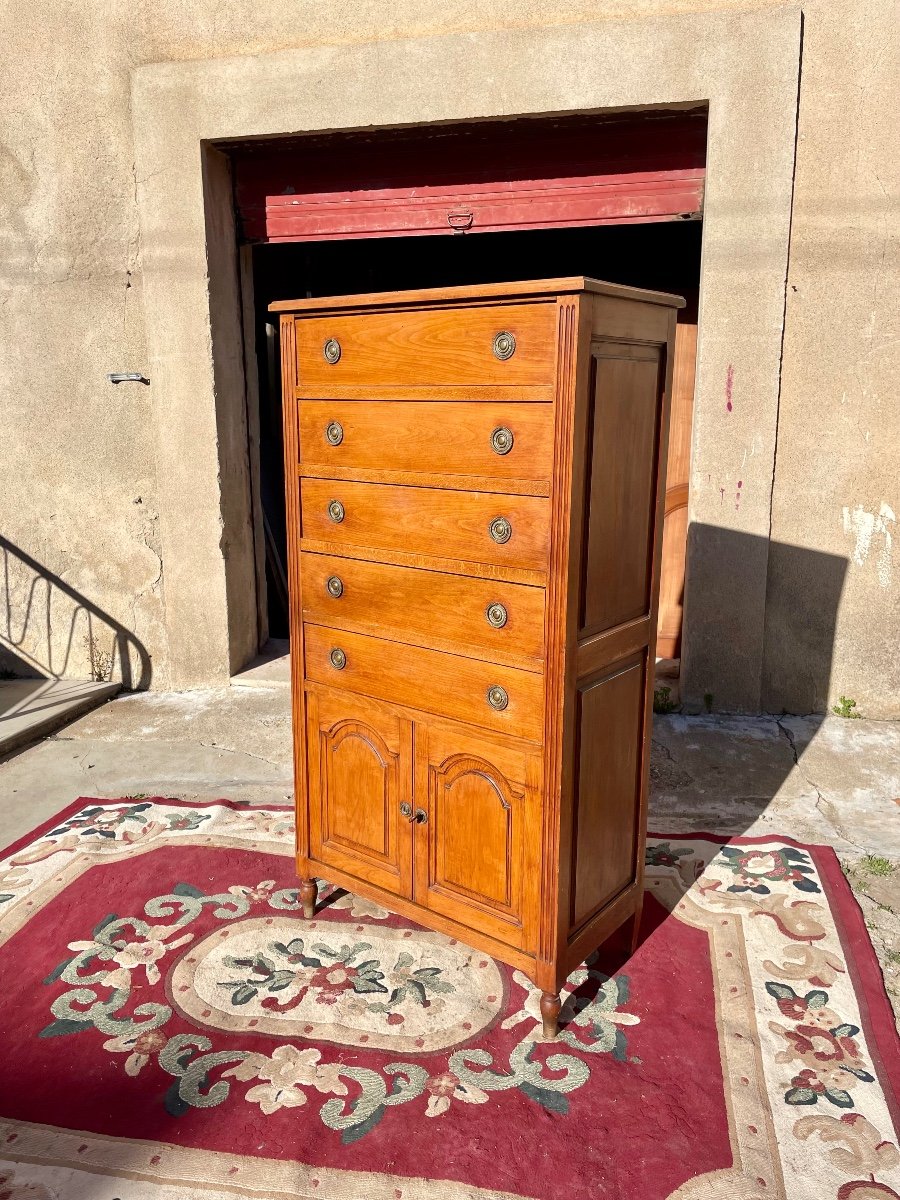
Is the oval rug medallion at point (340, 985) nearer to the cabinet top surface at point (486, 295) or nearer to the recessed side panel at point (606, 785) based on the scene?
the recessed side panel at point (606, 785)

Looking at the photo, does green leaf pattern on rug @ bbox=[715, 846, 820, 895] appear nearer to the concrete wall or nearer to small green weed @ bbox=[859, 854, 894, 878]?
small green weed @ bbox=[859, 854, 894, 878]

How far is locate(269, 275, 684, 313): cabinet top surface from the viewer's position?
7.02ft

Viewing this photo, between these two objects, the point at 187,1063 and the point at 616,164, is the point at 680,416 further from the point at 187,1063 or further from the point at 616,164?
the point at 187,1063

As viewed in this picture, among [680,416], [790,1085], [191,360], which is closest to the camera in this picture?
[790,1085]

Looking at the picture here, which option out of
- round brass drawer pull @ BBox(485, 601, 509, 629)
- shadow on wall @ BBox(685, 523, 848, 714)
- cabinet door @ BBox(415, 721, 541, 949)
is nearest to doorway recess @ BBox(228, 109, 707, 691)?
shadow on wall @ BBox(685, 523, 848, 714)

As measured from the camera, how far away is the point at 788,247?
4645mm

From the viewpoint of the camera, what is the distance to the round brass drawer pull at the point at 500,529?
2.37m

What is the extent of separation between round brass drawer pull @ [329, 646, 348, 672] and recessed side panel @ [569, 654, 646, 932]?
2.74 ft

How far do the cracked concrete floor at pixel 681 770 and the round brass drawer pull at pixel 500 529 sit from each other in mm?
2025

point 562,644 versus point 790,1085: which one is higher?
point 562,644

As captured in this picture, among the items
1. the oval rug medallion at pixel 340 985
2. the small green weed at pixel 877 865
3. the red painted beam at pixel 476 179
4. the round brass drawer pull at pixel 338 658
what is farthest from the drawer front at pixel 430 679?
the red painted beam at pixel 476 179

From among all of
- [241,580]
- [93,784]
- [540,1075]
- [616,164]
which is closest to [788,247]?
[616,164]

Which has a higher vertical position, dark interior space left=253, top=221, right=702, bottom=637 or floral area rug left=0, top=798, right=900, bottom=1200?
dark interior space left=253, top=221, right=702, bottom=637

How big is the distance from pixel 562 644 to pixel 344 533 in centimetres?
85
